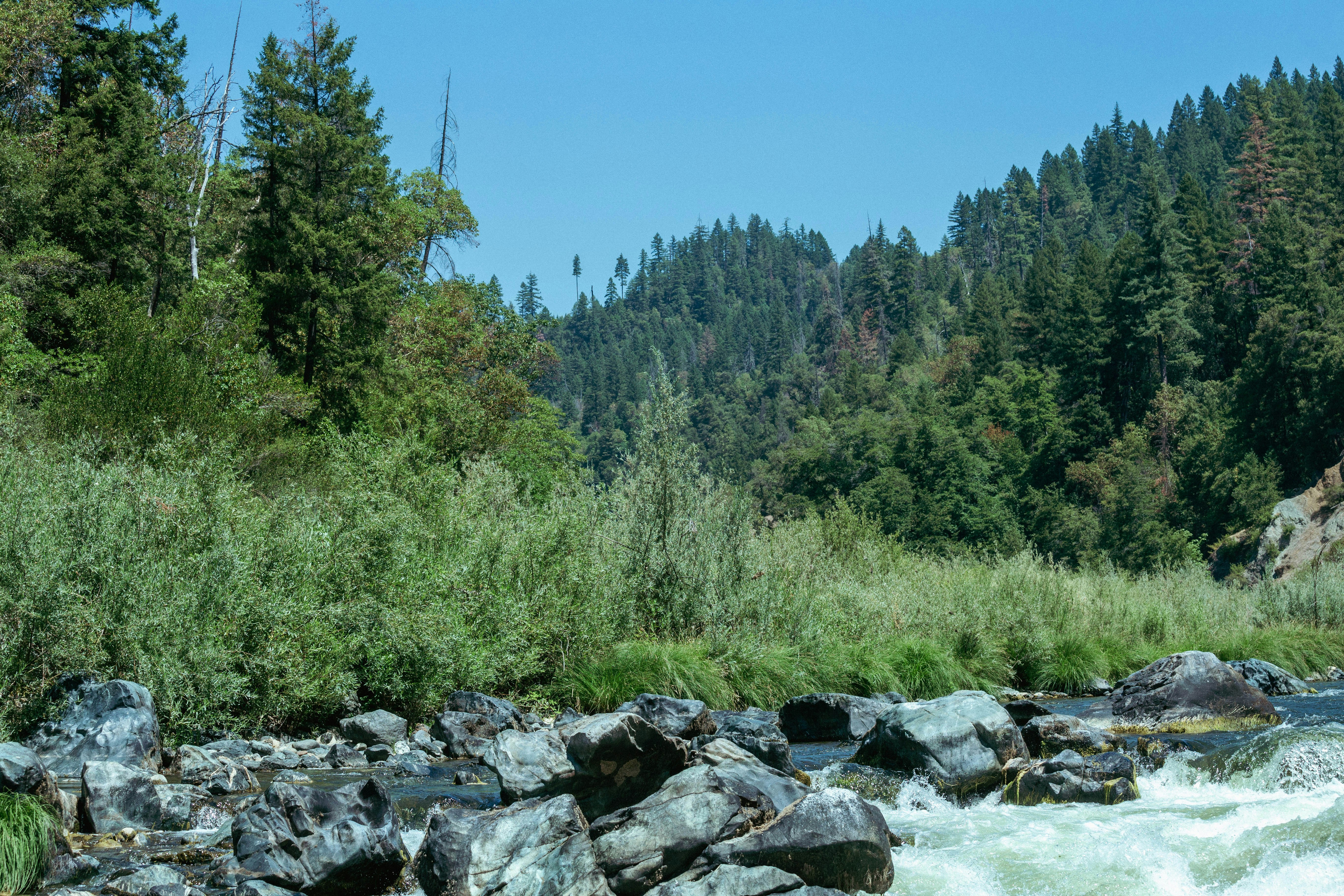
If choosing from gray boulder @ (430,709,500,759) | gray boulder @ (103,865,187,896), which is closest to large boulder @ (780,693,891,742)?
gray boulder @ (430,709,500,759)

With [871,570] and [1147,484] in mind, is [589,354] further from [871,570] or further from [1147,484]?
[871,570]

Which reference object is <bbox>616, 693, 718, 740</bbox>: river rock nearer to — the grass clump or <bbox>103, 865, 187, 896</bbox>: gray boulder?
<bbox>103, 865, 187, 896</bbox>: gray boulder

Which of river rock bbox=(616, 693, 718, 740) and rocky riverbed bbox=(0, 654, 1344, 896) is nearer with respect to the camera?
rocky riverbed bbox=(0, 654, 1344, 896)

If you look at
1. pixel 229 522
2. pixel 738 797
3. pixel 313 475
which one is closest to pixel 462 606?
pixel 229 522

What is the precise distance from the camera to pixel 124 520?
10.3 m

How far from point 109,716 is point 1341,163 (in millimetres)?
86298

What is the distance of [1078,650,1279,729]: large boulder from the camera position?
1176 cm

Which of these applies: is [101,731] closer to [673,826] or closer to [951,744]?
[673,826]

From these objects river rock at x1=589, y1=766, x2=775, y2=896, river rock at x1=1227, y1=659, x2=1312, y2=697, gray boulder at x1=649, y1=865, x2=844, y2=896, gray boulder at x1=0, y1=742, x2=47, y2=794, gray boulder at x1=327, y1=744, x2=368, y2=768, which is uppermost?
gray boulder at x1=0, y1=742, x2=47, y2=794

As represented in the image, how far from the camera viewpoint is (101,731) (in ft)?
27.1

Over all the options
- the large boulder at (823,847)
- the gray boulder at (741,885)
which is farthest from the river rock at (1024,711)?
the gray boulder at (741,885)

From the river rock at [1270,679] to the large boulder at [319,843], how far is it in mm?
13952

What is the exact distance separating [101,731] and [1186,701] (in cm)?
1207

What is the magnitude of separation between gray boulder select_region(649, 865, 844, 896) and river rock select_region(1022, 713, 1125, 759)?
470cm
